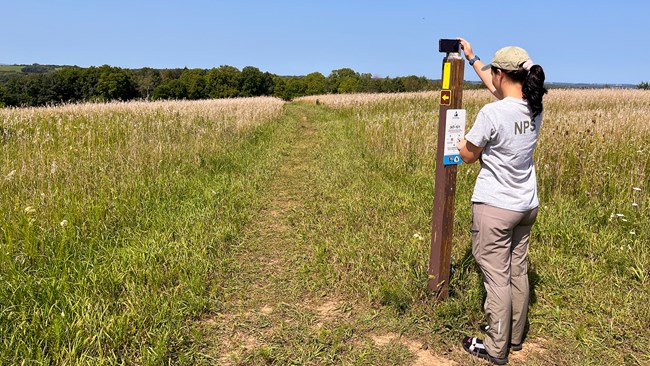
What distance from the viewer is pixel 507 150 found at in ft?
7.41

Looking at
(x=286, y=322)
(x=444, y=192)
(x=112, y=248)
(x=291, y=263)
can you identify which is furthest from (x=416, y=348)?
(x=112, y=248)

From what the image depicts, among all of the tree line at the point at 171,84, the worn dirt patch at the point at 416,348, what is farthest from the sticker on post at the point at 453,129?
the tree line at the point at 171,84

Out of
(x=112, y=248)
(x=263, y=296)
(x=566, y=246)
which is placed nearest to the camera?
(x=263, y=296)

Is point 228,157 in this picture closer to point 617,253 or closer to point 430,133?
point 430,133

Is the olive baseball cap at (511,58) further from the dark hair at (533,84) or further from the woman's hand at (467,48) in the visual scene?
the woman's hand at (467,48)

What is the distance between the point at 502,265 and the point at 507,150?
0.75m

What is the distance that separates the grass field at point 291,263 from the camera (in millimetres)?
2596

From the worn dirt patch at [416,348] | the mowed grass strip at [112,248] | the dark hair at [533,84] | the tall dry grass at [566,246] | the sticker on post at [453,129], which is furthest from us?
the tall dry grass at [566,246]

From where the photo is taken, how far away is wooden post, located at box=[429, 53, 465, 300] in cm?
271

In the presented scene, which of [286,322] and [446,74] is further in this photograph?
[286,322]

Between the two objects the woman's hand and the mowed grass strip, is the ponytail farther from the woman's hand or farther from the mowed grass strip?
the mowed grass strip

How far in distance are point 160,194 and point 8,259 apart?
8.06ft

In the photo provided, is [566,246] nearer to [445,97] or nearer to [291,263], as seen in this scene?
[445,97]

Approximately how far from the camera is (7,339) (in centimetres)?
233
